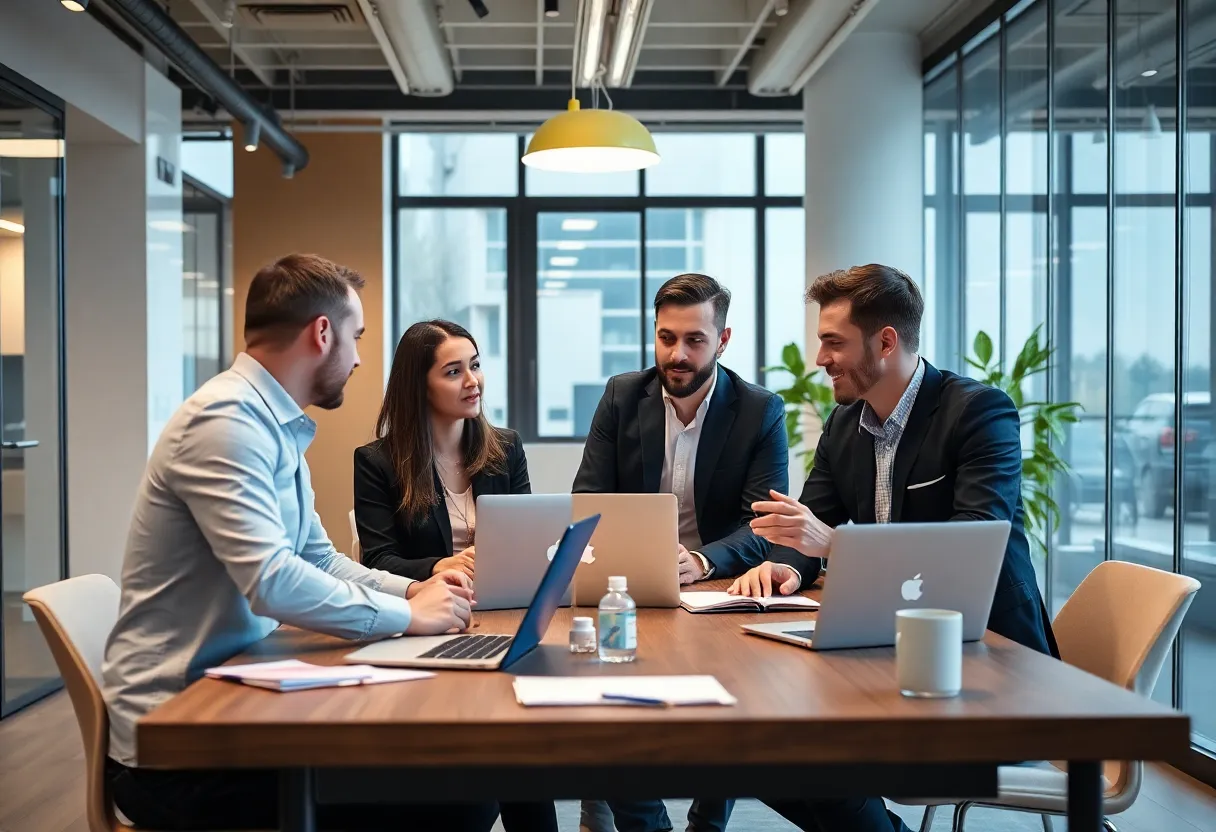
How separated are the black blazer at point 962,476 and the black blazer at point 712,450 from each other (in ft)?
1.11

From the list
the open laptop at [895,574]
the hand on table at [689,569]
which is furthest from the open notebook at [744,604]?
the open laptop at [895,574]

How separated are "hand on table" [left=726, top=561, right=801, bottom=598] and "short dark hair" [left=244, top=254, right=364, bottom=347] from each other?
113cm

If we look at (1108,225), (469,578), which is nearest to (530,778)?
(469,578)

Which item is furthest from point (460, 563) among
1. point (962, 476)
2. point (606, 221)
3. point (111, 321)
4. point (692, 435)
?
point (606, 221)

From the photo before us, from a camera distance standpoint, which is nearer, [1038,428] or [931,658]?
[931,658]

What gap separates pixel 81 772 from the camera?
4.48m

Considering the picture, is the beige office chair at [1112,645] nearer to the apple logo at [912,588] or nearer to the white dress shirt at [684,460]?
the apple logo at [912,588]

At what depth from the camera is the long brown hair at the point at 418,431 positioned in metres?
3.16

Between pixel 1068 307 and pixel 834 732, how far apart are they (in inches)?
171

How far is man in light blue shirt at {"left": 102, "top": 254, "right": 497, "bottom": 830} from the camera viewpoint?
2.04m

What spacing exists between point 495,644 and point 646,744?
60cm

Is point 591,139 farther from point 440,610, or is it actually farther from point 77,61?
point 77,61

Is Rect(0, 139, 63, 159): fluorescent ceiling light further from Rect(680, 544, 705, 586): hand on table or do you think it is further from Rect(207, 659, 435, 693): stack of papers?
Rect(207, 659, 435, 693): stack of papers

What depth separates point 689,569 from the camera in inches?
119
